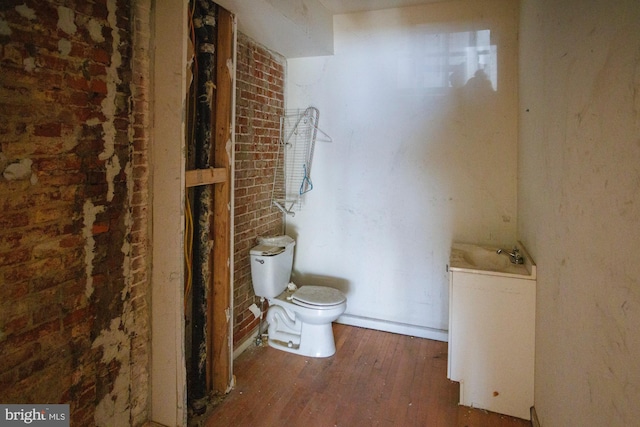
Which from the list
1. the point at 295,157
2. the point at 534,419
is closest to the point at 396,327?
the point at 534,419

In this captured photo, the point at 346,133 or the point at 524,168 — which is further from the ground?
the point at 346,133

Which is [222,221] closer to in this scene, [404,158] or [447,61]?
[404,158]

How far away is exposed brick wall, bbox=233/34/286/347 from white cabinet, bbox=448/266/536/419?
1.51 m

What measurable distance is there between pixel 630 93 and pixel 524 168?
148cm

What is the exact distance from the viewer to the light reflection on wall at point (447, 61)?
262 centimetres

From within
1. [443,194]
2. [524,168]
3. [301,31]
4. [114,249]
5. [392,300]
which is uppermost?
[301,31]

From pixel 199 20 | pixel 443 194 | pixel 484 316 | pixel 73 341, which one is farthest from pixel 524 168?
pixel 73 341

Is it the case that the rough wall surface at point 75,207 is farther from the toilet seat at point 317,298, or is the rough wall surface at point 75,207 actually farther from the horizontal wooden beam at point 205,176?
the toilet seat at point 317,298

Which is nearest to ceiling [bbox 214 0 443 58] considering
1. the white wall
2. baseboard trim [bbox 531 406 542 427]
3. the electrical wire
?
the white wall

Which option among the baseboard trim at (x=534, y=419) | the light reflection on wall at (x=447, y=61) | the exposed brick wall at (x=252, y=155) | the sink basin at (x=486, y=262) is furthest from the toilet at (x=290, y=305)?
the light reflection on wall at (x=447, y=61)

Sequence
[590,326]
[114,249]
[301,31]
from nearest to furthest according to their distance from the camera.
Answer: [590,326] → [114,249] → [301,31]

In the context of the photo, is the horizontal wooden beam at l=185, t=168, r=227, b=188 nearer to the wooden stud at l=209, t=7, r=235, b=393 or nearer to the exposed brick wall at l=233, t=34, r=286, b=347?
the wooden stud at l=209, t=7, r=235, b=393

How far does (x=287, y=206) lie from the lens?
3.27m

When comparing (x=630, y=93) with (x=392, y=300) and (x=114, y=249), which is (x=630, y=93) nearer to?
(x=114, y=249)
